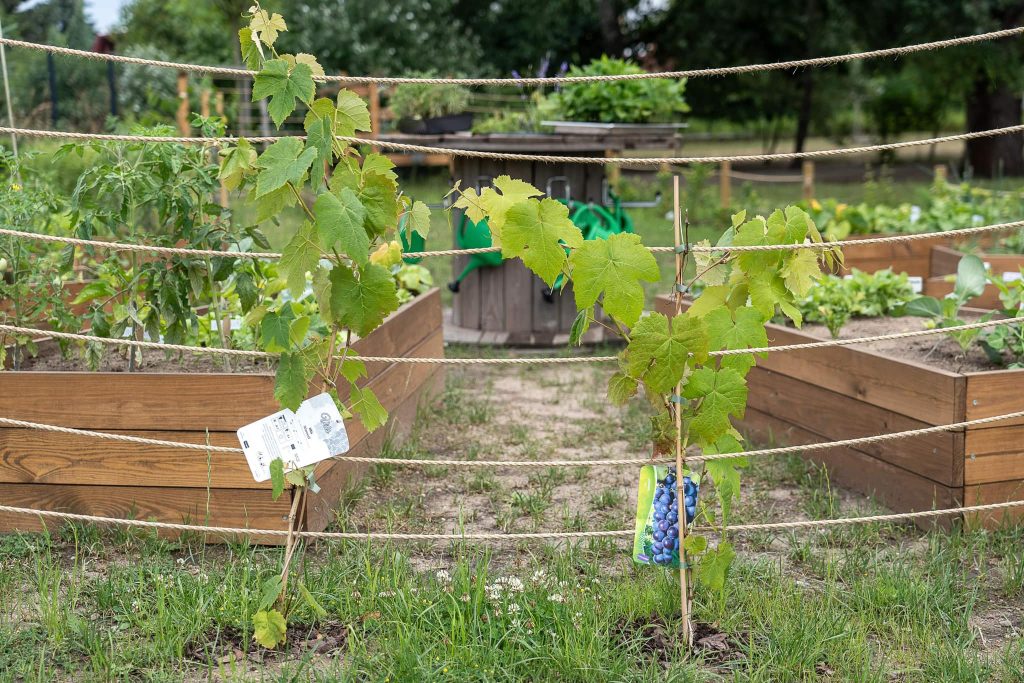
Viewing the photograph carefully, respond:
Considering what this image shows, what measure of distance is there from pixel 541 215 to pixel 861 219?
425 centimetres

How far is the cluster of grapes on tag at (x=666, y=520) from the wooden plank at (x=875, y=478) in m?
1.08

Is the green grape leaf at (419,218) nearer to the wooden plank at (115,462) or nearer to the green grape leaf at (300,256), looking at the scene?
the green grape leaf at (300,256)

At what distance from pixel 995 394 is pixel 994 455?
174mm

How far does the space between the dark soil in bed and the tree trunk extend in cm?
1301

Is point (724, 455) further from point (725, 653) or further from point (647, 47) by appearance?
point (647, 47)

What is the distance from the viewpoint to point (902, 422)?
3.07 m

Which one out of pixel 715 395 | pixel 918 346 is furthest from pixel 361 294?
pixel 918 346

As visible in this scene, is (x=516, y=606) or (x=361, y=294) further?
(x=516, y=606)

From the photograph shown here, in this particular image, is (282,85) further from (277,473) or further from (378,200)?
(277,473)

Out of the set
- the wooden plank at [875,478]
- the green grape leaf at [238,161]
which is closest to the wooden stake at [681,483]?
the green grape leaf at [238,161]

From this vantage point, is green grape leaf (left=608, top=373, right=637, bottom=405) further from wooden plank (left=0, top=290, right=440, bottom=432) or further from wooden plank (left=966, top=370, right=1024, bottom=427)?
wooden plank (left=966, top=370, right=1024, bottom=427)

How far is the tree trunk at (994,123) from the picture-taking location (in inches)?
618

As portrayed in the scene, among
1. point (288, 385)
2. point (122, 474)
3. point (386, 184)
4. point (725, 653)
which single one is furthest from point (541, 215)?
point (122, 474)

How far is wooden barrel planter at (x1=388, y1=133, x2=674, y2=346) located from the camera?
17.6 feet
